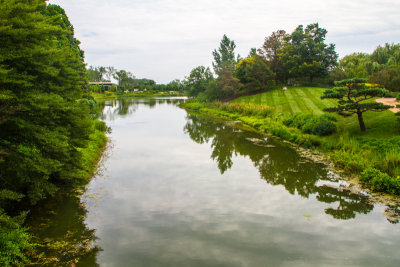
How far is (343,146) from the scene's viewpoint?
14.5 meters

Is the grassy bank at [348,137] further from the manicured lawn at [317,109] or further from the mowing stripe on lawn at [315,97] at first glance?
the mowing stripe on lawn at [315,97]

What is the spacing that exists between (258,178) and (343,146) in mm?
5435

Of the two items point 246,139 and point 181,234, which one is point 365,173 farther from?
point 246,139

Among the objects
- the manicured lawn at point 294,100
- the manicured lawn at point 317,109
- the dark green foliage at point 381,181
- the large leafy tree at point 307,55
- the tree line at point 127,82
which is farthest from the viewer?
the tree line at point 127,82

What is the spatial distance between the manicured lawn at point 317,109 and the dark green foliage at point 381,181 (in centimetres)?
497

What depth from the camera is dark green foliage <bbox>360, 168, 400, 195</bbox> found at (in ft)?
32.9

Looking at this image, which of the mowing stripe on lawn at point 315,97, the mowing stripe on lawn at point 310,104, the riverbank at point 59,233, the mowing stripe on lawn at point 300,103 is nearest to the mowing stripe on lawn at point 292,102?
the mowing stripe on lawn at point 300,103

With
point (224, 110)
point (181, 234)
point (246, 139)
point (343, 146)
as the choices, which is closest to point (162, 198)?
point (181, 234)

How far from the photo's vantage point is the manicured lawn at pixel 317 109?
51.8ft

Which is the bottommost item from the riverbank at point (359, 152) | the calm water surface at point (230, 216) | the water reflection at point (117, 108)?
the calm water surface at point (230, 216)

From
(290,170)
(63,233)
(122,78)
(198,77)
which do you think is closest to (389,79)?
(290,170)

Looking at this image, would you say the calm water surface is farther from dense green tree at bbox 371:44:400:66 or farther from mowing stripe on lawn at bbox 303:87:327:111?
dense green tree at bbox 371:44:400:66

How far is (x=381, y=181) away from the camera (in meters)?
10.4

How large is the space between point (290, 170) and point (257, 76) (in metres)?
36.3
